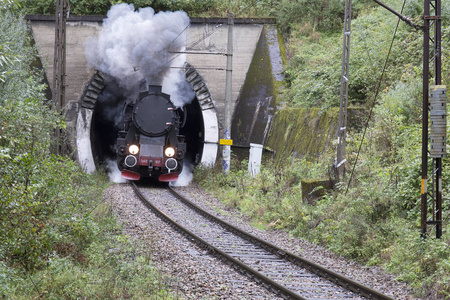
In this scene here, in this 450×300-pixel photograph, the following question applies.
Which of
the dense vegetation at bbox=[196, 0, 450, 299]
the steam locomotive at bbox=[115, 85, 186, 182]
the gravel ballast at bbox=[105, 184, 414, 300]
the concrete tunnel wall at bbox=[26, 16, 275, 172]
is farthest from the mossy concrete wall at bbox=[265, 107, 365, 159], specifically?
the gravel ballast at bbox=[105, 184, 414, 300]

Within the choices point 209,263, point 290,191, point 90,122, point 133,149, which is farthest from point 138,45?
point 209,263

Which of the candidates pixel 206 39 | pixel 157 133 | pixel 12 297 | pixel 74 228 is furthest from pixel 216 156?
pixel 12 297

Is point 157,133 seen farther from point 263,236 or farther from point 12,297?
point 12,297

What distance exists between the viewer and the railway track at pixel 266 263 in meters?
7.09

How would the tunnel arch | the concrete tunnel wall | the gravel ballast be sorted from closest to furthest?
the gravel ballast → the tunnel arch → the concrete tunnel wall

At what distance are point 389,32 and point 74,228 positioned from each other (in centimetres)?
1475

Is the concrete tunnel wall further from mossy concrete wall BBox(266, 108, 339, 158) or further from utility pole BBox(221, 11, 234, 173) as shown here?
mossy concrete wall BBox(266, 108, 339, 158)

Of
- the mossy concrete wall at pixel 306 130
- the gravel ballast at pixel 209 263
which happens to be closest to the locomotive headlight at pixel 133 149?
the mossy concrete wall at pixel 306 130

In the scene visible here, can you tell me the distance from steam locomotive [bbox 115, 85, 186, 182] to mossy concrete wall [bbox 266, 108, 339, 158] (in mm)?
3737

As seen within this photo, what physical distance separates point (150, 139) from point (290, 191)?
6.99m

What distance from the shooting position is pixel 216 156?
2194 centimetres

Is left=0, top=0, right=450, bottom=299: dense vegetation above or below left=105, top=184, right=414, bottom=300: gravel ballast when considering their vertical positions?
above

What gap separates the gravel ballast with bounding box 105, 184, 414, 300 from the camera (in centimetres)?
708

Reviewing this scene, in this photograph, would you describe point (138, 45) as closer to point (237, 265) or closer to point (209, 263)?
point (209, 263)
